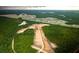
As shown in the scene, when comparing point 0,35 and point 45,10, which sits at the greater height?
point 45,10

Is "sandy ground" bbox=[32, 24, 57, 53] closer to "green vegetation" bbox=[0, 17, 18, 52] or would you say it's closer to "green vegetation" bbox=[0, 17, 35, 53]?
"green vegetation" bbox=[0, 17, 35, 53]

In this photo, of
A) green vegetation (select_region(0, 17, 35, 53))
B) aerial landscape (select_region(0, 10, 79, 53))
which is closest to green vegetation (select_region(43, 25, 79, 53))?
aerial landscape (select_region(0, 10, 79, 53))

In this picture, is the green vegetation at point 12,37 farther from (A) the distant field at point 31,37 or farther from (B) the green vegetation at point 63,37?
(B) the green vegetation at point 63,37

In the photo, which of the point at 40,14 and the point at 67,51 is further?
the point at 40,14

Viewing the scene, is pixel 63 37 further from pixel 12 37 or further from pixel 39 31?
pixel 12 37

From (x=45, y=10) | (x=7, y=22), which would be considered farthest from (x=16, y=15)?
(x=45, y=10)

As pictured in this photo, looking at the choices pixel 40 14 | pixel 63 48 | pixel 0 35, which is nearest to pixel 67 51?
pixel 63 48
